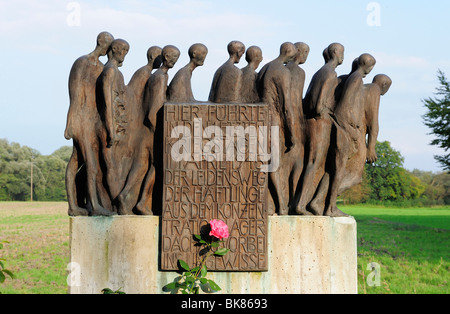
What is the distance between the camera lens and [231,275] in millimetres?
6023

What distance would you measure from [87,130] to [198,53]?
5.69ft

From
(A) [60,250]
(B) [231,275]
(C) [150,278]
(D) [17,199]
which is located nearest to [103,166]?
(C) [150,278]

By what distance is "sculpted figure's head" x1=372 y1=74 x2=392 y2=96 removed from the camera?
673cm

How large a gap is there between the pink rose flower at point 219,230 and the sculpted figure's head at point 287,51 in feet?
7.63

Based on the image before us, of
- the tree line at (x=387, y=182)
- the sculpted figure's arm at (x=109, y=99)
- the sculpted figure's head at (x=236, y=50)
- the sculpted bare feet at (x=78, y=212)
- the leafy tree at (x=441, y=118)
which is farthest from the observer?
the tree line at (x=387, y=182)

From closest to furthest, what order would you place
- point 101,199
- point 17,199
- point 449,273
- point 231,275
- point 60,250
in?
1. point 231,275
2. point 101,199
3. point 449,273
4. point 60,250
5. point 17,199

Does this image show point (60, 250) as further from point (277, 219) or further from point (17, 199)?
point (17, 199)

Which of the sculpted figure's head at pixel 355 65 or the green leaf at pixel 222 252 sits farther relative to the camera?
the sculpted figure's head at pixel 355 65

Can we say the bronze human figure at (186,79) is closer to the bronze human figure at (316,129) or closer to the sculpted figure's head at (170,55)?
the sculpted figure's head at (170,55)

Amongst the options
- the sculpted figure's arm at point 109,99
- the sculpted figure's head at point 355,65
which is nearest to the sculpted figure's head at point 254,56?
the sculpted figure's head at point 355,65

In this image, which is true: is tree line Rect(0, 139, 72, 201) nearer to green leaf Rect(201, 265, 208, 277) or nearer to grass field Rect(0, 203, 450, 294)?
grass field Rect(0, 203, 450, 294)

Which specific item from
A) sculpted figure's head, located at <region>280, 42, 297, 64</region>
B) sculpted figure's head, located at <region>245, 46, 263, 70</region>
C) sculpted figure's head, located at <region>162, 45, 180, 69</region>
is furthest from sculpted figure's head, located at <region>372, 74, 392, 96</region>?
sculpted figure's head, located at <region>162, 45, 180, 69</region>

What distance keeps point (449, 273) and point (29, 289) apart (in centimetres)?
916

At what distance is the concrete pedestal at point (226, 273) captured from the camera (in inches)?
239
